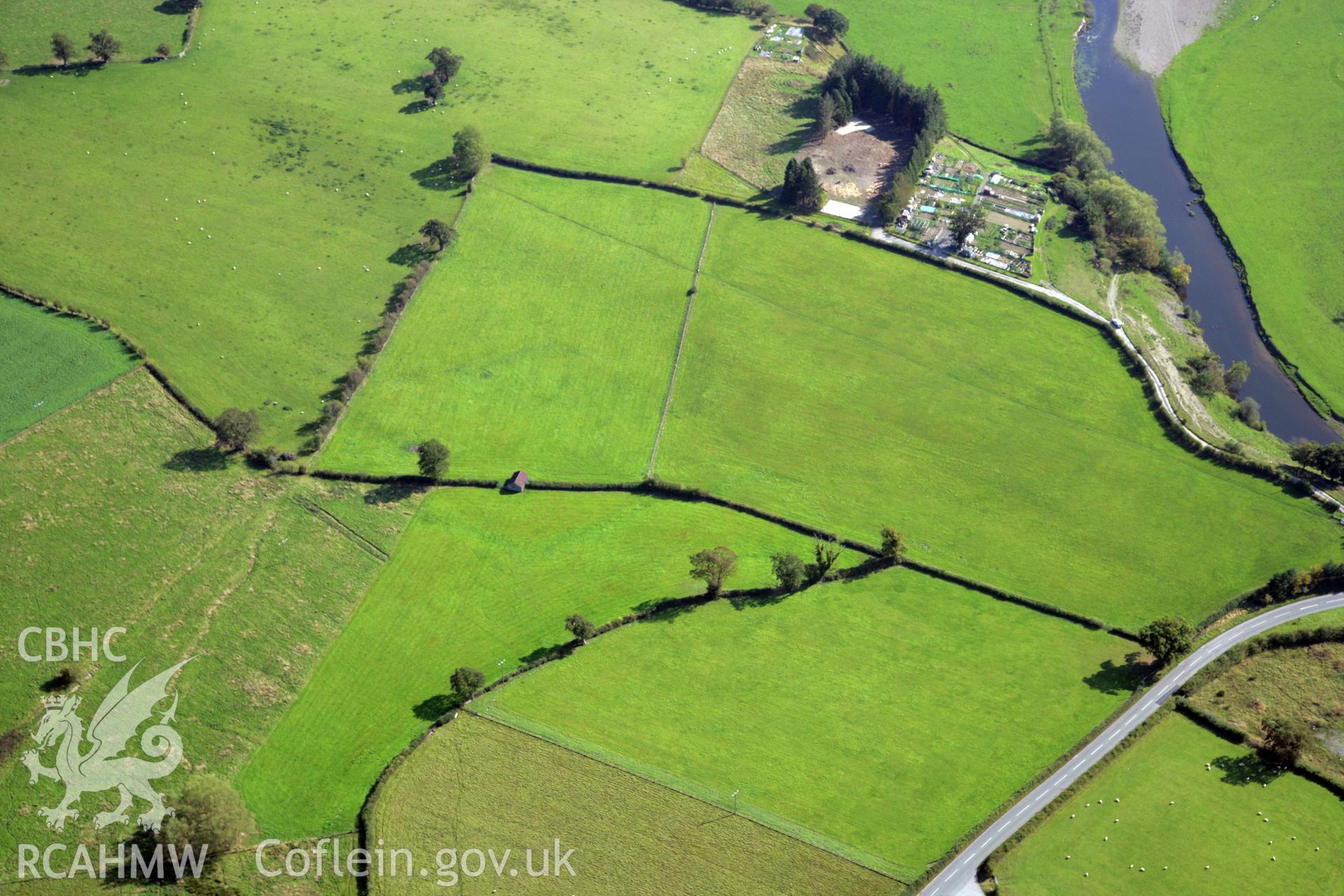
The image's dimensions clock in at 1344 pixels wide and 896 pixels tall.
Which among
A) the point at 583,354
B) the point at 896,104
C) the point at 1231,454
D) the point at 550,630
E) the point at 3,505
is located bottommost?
the point at 3,505

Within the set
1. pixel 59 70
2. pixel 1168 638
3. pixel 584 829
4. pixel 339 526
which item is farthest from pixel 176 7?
pixel 1168 638

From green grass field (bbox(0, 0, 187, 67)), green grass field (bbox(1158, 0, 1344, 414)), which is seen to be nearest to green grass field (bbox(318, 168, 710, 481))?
green grass field (bbox(0, 0, 187, 67))

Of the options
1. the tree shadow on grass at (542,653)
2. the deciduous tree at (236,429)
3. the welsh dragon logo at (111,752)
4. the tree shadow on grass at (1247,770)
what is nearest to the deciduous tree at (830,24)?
the deciduous tree at (236,429)

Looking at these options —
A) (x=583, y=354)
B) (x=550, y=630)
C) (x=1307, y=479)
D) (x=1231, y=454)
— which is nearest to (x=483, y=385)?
(x=583, y=354)

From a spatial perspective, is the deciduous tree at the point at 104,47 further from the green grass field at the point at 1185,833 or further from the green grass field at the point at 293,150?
the green grass field at the point at 1185,833

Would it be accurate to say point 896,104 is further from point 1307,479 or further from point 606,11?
point 1307,479

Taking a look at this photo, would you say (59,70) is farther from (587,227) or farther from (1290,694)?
(1290,694)
